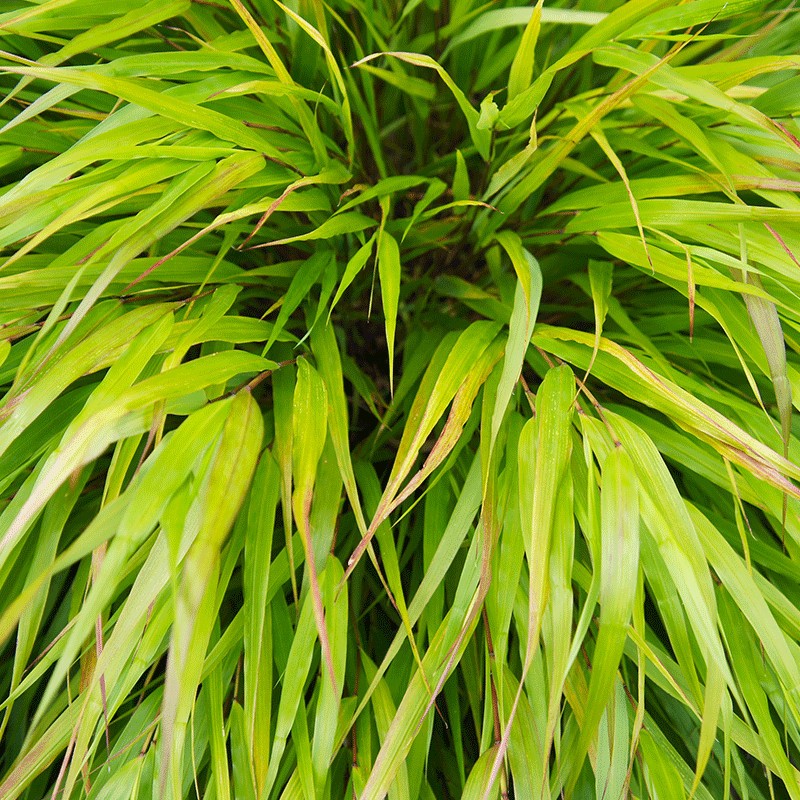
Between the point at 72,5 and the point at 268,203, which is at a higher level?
the point at 72,5

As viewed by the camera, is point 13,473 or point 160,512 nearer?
point 160,512

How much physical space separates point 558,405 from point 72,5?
1.51 feet

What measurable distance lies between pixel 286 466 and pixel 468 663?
222 mm

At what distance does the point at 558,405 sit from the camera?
1.63 ft

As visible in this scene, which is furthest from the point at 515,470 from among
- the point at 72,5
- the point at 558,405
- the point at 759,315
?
the point at 72,5

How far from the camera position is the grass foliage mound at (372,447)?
45 centimetres

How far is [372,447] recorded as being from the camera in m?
0.65

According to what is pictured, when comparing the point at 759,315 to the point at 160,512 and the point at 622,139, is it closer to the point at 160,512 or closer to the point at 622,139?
the point at 622,139

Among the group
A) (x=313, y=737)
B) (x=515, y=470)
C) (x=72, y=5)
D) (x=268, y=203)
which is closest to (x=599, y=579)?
(x=515, y=470)

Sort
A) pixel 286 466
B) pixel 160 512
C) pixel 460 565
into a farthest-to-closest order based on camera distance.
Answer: pixel 460 565 → pixel 286 466 → pixel 160 512

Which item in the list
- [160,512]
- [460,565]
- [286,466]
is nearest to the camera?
[160,512]

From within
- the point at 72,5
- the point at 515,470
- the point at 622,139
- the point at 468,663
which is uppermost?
the point at 72,5

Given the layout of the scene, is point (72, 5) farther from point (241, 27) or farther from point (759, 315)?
point (759, 315)

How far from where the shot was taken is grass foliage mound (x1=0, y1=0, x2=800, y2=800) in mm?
446
